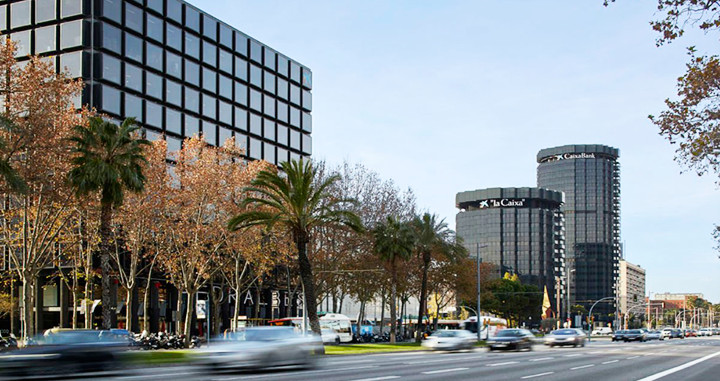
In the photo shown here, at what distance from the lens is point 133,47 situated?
79.5 m

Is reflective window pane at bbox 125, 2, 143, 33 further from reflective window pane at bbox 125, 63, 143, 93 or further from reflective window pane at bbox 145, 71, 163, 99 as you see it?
reflective window pane at bbox 145, 71, 163, 99

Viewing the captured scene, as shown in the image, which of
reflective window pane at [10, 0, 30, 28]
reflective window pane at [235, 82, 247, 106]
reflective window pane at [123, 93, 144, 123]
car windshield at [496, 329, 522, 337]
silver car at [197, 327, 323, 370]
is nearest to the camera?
silver car at [197, 327, 323, 370]

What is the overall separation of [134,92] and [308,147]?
33945mm

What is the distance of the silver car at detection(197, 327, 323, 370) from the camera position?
2217cm

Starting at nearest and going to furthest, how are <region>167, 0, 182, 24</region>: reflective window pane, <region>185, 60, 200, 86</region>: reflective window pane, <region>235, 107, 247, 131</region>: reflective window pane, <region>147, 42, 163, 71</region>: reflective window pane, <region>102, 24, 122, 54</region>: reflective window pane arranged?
<region>102, 24, 122, 54</region>: reflective window pane → <region>147, 42, 163, 71</region>: reflective window pane → <region>167, 0, 182, 24</region>: reflective window pane → <region>185, 60, 200, 86</region>: reflective window pane → <region>235, 107, 247, 131</region>: reflective window pane

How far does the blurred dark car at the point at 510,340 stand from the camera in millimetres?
47000

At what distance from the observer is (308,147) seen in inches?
4301

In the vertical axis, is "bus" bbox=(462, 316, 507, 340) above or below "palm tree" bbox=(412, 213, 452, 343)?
below

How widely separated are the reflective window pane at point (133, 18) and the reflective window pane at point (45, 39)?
6826 millimetres

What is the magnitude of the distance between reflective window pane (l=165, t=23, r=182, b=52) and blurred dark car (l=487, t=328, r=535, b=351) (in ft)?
169

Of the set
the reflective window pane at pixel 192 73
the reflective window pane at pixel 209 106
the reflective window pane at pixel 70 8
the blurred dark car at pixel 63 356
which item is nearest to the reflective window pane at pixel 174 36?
the reflective window pane at pixel 192 73

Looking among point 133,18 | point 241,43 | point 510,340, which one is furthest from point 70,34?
point 510,340

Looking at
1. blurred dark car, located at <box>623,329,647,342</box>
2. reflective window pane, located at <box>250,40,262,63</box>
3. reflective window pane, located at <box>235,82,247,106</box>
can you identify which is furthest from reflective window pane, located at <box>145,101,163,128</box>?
blurred dark car, located at <box>623,329,647,342</box>

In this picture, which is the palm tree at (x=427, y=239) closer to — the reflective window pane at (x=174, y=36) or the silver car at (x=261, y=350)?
the reflective window pane at (x=174, y=36)
